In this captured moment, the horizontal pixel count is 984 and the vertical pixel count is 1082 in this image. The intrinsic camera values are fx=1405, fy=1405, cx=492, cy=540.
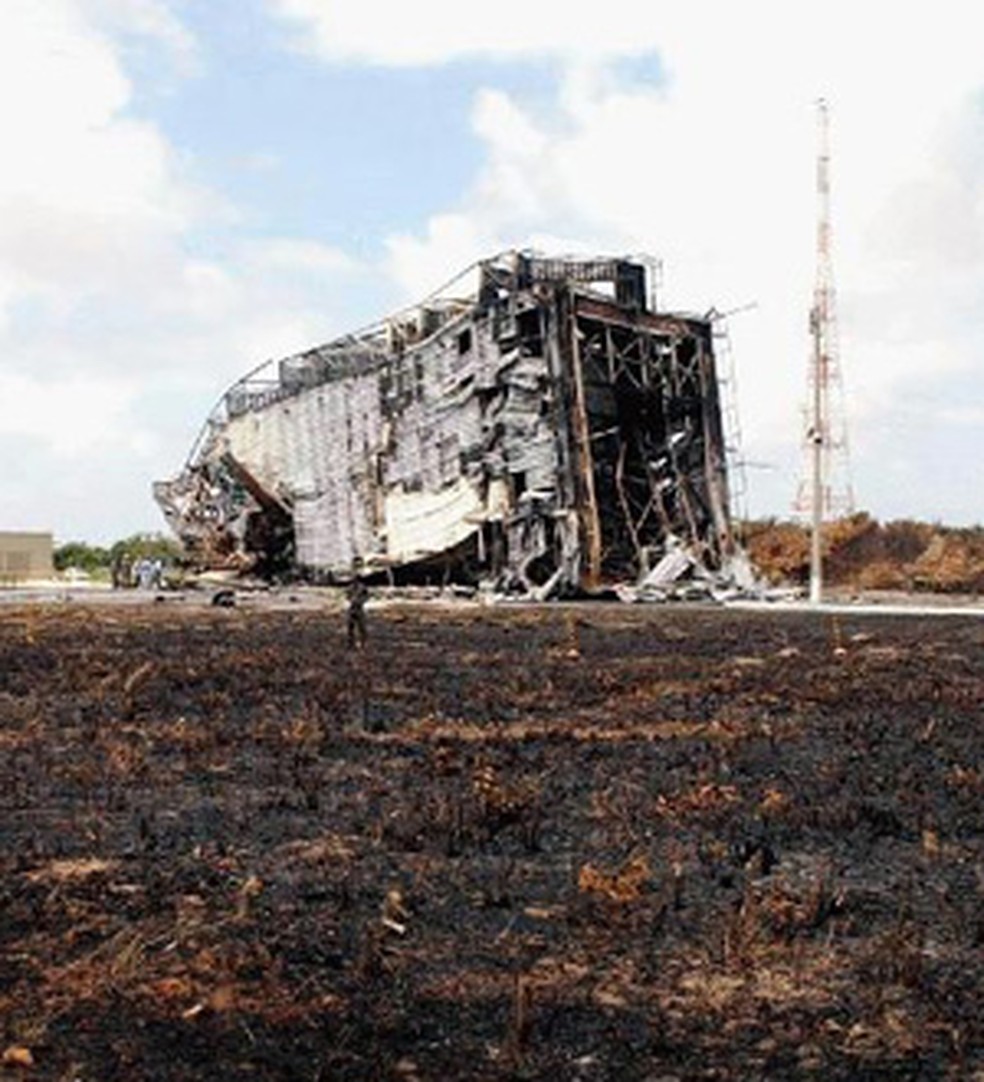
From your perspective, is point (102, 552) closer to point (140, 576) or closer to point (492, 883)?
point (140, 576)

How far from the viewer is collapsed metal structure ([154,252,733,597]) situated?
139ft

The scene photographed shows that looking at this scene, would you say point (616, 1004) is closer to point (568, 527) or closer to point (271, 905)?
point (271, 905)

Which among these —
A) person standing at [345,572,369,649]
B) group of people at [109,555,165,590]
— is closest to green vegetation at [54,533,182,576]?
group of people at [109,555,165,590]

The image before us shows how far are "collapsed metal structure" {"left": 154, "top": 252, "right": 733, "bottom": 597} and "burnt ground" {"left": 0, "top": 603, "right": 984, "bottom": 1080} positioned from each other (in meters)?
26.7

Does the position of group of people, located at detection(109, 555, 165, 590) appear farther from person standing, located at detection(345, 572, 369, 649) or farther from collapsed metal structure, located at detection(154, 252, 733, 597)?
person standing, located at detection(345, 572, 369, 649)

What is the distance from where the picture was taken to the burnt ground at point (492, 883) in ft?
17.2

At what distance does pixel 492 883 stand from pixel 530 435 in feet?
118

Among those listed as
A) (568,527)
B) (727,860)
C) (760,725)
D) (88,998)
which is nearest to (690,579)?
(568,527)

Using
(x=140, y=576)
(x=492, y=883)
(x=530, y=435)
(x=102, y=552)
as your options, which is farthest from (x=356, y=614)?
(x=102, y=552)

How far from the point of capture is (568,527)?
4169cm

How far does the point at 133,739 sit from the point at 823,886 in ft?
23.5

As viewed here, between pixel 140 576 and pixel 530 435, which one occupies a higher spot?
pixel 530 435

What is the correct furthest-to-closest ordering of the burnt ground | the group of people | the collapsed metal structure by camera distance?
the group of people → the collapsed metal structure → the burnt ground

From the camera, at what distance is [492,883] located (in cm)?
740
